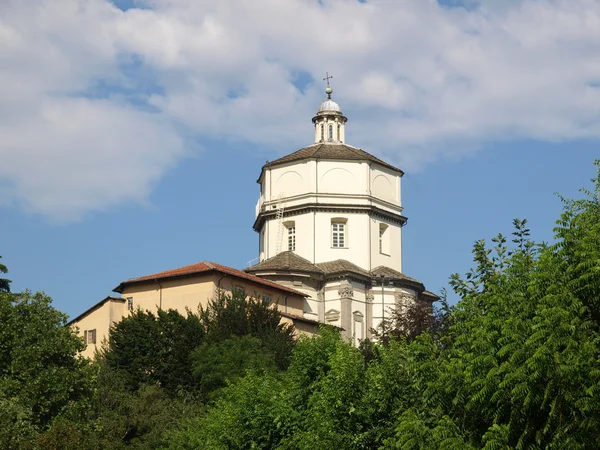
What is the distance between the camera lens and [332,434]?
2853 centimetres

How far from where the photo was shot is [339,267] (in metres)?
76.7

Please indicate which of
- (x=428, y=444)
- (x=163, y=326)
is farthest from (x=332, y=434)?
(x=163, y=326)

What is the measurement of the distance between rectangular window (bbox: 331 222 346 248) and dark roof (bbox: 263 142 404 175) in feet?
14.5

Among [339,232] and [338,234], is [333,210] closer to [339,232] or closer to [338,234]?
[339,232]

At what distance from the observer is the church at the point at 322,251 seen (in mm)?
71625

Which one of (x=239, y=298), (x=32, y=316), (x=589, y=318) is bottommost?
(x=589, y=318)

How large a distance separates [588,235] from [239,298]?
45.3 meters

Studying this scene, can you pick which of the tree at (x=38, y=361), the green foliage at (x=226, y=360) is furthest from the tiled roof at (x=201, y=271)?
the tree at (x=38, y=361)

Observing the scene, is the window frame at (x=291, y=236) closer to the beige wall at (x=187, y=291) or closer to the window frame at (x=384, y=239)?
the window frame at (x=384, y=239)

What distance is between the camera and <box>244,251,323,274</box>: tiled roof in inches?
2992

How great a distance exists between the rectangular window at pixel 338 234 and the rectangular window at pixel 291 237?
2.52 metres

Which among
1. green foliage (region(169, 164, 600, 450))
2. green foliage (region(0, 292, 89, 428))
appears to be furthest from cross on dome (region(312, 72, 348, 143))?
green foliage (region(169, 164, 600, 450))

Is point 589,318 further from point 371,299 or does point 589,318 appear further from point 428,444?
point 371,299

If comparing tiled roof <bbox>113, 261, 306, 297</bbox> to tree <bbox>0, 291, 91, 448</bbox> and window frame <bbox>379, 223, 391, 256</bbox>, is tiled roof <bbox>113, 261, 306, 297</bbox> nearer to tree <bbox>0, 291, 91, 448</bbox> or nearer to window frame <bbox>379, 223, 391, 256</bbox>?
window frame <bbox>379, 223, 391, 256</bbox>
